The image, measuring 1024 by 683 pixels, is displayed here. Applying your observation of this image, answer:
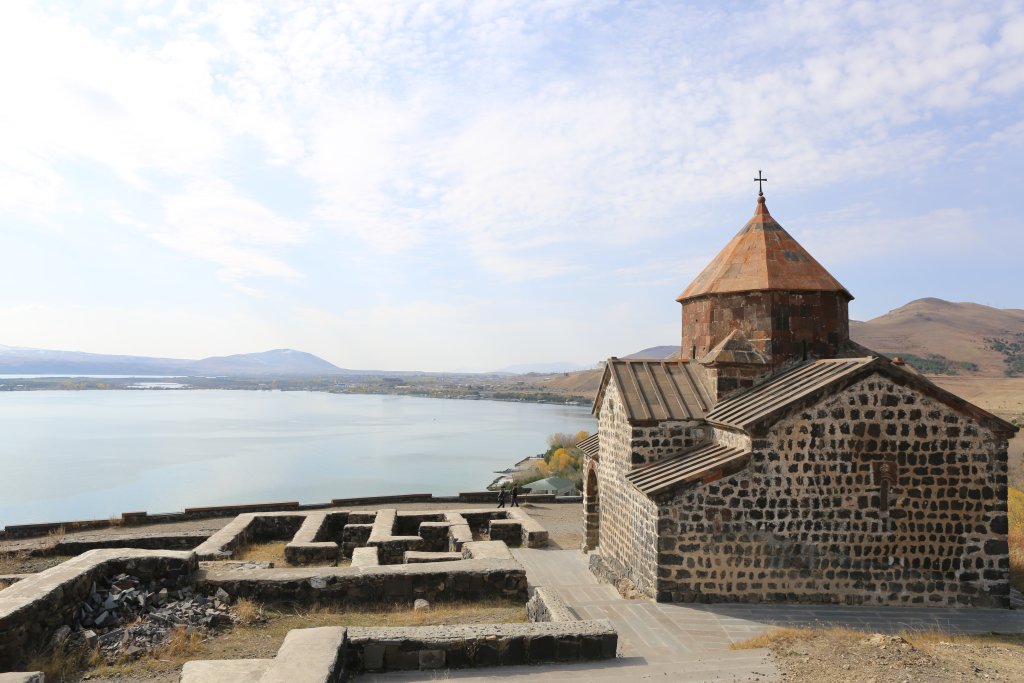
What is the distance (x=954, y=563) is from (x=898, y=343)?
103m

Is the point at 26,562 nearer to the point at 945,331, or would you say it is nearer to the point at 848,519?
→ the point at 848,519

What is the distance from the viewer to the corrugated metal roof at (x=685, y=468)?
303 inches

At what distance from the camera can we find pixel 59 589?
611 cm

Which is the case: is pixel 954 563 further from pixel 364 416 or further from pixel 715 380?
pixel 364 416

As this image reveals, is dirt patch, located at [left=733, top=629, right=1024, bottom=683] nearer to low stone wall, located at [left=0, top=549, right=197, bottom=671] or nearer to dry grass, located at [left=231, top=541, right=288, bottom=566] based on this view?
low stone wall, located at [left=0, top=549, right=197, bottom=671]

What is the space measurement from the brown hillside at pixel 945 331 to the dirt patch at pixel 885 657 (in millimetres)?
88032

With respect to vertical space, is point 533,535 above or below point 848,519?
below

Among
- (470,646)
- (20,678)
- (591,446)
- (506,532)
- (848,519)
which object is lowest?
(506,532)

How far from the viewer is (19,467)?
41656 mm

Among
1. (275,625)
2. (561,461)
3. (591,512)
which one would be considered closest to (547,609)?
(275,625)

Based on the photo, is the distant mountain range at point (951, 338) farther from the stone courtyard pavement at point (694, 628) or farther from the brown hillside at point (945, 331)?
the stone courtyard pavement at point (694, 628)

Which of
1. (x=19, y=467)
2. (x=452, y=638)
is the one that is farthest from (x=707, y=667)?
(x=19, y=467)

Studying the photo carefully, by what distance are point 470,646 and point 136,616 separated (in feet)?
12.5

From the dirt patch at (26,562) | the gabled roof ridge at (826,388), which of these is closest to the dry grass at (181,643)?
the dirt patch at (26,562)
